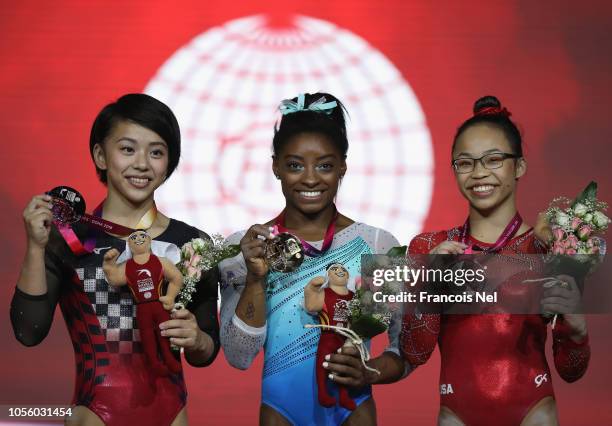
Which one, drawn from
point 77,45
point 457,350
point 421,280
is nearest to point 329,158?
point 421,280

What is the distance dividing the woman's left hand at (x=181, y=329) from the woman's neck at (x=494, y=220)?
103 cm

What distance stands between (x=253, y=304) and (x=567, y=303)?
1036 millimetres

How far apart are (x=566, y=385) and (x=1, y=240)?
3197mm

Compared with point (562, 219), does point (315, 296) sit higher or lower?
lower

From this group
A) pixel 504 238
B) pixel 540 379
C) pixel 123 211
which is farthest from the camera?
pixel 123 211

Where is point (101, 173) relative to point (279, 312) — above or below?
above

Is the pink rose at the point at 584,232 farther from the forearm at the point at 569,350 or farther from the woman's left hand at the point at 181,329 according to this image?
the woman's left hand at the point at 181,329

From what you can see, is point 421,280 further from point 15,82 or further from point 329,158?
point 15,82

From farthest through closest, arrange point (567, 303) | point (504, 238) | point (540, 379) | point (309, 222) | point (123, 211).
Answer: point (309, 222), point (123, 211), point (504, 238), point (540, 379), point (567, 303)

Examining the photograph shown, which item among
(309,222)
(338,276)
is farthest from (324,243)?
(338,276)

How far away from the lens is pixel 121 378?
3.55 m

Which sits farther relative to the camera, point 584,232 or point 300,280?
point 300,280

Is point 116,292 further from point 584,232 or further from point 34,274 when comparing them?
point 584,232

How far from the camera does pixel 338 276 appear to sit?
3578mm
